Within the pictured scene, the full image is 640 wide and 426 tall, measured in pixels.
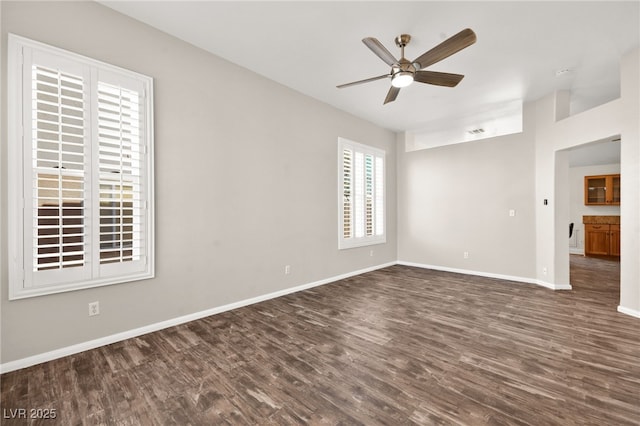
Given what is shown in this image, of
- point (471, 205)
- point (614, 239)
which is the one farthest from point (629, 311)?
point (614, 239)

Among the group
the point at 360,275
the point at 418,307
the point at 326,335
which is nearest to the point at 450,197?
A: the point at 360,275

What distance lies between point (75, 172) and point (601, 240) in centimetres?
1115

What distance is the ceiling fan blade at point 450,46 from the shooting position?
2242 mm

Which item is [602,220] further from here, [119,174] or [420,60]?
[119,174]

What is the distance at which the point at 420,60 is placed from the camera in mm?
2643

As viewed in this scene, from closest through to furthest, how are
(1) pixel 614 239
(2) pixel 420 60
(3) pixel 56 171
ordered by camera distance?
(3) pixel 56 171
(2) pixel 420 60
(1) pixel 614 239

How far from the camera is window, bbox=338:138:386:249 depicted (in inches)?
206

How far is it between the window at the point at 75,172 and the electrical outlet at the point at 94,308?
0.18 m

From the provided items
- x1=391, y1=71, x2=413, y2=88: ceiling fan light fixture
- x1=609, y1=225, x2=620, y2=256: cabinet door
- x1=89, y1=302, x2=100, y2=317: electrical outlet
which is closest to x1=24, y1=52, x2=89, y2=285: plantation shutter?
x1=89, y1=302, x2=100, y2=317: electrical outlet

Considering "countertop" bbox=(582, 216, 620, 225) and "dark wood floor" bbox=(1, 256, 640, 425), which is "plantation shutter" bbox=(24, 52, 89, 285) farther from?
"countertop" bbox=(582, 216, 620, 225)

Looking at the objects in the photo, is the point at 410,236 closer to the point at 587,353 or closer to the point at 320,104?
the point at 320,104

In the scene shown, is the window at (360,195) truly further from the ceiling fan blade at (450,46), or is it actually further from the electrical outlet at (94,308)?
the electrical outlet at (94,308)

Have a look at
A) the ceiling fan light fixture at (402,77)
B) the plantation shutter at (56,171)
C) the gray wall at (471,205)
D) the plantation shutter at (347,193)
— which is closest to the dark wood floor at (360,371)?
the plantation shutter at (56,171)

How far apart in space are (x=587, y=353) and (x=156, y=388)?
11.5 feet
